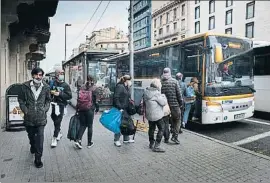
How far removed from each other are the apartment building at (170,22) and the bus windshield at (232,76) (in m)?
41.1

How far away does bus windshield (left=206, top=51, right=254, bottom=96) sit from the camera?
8.27 metres

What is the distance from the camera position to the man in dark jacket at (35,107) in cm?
514

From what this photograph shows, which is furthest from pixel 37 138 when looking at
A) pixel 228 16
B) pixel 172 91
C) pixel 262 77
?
pixel 228 16

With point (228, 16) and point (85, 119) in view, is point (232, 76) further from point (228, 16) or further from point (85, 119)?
point (228, 16)

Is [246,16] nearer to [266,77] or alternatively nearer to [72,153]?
[266,77]

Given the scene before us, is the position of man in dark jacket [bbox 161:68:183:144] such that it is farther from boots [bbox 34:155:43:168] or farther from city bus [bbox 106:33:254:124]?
boots [bbox 34:155:43:168]

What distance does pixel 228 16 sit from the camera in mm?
39656

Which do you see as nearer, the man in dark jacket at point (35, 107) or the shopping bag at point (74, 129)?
the man in dark jacket at point (35, 107)

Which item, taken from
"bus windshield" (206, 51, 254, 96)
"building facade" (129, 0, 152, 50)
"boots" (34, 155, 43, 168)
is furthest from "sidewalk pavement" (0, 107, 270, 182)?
"building facade" (129, 0, 152, 50)

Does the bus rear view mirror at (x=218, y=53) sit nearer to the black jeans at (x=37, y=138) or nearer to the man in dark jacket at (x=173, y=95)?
the man in dark jacket at (x=173, y=95)

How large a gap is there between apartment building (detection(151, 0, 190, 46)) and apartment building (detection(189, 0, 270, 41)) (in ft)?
10.7

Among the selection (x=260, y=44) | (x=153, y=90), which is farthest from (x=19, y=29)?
(x=260, y=44)

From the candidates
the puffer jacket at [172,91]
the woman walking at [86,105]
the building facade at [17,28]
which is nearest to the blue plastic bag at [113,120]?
the woman walking at [86,105]

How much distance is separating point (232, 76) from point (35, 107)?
5.89m
